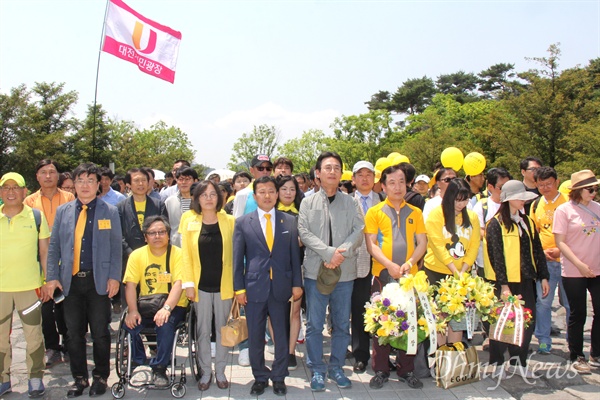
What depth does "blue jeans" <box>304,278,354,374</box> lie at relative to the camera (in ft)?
15.2

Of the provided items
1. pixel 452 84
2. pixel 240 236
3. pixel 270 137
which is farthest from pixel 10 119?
pixel 452 84

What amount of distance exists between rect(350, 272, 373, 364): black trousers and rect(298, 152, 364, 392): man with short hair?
0.31 meters

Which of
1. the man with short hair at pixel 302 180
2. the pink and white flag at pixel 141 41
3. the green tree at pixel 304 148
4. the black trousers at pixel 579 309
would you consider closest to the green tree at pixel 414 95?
the green tree at pixel 304 148

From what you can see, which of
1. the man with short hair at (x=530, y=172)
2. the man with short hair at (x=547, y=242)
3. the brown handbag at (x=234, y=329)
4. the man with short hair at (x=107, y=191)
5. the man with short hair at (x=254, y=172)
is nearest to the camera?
the brown handbag at (x=234, y=329)

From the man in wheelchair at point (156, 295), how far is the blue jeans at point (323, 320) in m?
1.24

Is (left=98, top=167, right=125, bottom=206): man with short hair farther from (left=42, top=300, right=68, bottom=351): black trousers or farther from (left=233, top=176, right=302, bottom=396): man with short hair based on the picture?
(left=233, top=176, right=302, bottom=396): man with short hair

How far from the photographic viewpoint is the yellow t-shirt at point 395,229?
4754 mm

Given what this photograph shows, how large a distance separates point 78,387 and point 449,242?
149 inches

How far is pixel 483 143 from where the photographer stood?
27.9 metres

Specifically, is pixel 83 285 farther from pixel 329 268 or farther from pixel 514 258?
pixel 514 258

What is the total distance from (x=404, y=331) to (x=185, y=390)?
2.04 m

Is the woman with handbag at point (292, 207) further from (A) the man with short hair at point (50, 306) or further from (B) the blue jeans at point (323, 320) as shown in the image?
(A) the man with short hair at point (50, 306)

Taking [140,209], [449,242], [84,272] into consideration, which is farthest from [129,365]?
[449,242]

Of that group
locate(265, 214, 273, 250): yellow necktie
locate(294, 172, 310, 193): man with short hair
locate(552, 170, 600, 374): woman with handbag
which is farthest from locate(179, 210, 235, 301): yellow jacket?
locate(552, 170, 600, 374): woman with handbag
